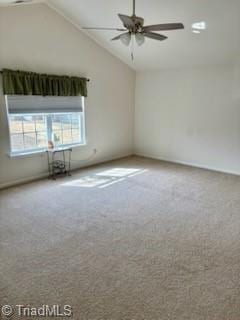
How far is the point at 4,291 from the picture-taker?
2061 millimetres

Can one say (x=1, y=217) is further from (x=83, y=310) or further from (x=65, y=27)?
(x=65, y=27)

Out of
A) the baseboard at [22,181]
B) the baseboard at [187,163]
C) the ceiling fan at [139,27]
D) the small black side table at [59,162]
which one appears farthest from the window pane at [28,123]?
the baseboard at [187,163]

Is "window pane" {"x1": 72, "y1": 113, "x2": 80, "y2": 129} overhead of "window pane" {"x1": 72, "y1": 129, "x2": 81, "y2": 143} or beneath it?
overhead

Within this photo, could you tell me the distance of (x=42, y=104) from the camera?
4.56 m

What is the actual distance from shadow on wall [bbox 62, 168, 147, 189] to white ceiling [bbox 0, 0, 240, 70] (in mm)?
2501

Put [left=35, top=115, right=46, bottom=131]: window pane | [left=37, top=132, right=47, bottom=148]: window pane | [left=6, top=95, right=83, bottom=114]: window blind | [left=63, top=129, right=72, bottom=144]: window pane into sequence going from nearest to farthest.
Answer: [left=6, top=95, right=83, bottom=114]: window blind < [left=35, top=115, right=46, bottom=131]: window pane < [left=37, top=132, right=47, bottom=148]: window pane < [left=63, top=129, right=72, bottom=144]: window pane

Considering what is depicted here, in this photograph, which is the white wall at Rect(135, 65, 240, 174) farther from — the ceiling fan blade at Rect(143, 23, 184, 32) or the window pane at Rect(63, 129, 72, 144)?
the ceiling fan blade at Rect(143, 23, 184, 32)

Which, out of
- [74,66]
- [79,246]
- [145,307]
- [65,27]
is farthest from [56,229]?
[65,27]

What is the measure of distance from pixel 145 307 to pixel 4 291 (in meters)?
1.18

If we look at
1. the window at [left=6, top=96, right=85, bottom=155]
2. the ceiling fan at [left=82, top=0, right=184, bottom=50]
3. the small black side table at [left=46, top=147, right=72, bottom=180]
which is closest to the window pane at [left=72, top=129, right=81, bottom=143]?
the window at [left=6, top=96, right=85, bottom=155]

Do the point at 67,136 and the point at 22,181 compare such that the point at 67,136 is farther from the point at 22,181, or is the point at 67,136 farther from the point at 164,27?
the point at 164,27

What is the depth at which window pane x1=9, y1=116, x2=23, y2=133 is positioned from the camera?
428 centimetres

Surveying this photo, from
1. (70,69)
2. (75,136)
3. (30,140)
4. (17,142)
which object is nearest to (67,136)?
(75,136)

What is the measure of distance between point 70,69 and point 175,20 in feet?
7.07
